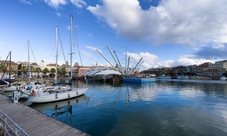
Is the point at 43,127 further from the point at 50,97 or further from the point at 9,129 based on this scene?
the point at 50,97

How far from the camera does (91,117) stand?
40.9 ft

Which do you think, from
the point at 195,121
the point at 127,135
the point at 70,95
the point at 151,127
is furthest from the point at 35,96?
the point at 195,121

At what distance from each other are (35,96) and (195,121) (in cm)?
1984

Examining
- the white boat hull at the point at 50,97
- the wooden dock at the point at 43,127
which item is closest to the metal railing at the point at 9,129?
the wooden dock at the point at 43,127

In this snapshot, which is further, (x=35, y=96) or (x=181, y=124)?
(x=35, y=96)

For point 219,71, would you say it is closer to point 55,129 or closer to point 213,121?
point 213,121

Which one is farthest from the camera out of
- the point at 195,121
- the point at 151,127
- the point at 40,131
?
the point at 195,121

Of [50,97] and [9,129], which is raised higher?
[9,129]

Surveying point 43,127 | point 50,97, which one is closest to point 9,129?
point 43,127

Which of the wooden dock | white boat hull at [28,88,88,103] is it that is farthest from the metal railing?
white boat hull at [28,88,88,103]

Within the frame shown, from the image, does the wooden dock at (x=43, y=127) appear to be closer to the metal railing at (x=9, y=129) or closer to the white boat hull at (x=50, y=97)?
the metal railing at (x=9, y=129)

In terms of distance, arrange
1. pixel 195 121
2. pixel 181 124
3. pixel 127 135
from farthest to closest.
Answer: pixel 195 121 < pixel 181 124 < pixel 127 135

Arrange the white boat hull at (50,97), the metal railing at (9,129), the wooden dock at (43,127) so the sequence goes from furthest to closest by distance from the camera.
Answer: the white boat hull at (50,97), the wooden dock at (43,127), the metal railing at (9,129)

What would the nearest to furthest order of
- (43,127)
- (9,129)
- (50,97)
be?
1. (9,129)
2. (43,127)
3. (50,97)
